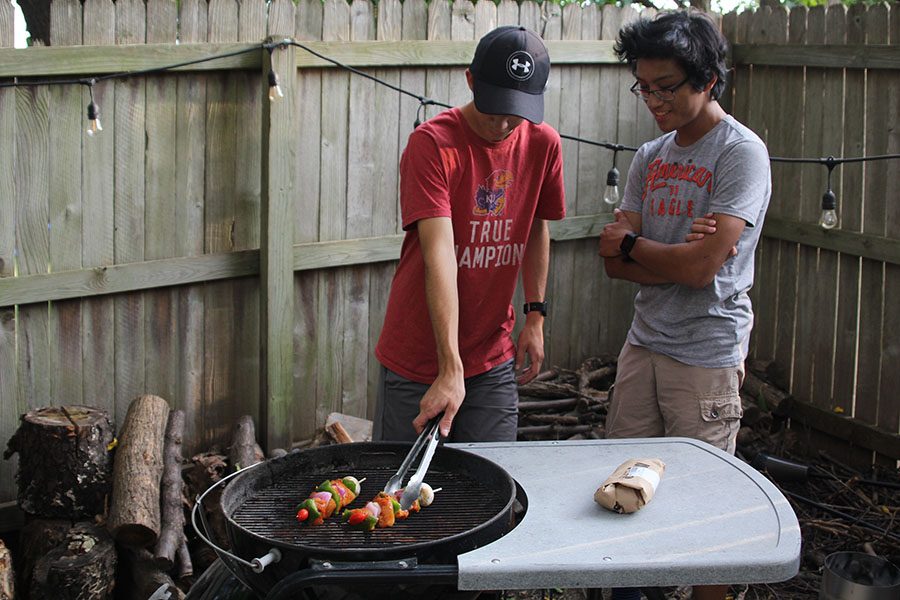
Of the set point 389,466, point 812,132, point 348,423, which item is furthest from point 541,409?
point 389,466

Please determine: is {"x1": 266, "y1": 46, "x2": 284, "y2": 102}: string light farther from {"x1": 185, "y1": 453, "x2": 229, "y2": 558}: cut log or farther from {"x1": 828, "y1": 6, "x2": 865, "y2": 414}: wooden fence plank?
{"x1": 828, "y1": 6, "x2": 865, "y2": 414}: wooden fence plank

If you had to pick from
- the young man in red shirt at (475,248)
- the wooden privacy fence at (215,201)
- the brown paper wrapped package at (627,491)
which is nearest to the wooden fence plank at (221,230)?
the wooden privacy fence at (215,201)

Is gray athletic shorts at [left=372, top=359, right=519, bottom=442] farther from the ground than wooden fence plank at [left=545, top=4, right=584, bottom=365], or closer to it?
closer to it

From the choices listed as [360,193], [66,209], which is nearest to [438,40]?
[360,193]

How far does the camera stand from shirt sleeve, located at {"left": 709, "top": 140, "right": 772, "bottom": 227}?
337 centimetres

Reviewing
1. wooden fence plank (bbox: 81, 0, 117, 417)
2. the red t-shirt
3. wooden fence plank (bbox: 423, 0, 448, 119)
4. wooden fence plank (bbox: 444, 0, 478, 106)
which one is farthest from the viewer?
wooden fence plank (bbox: 444, 0, 478, 106)

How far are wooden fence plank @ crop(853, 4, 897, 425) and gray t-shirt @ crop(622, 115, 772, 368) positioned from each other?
7.32 feet

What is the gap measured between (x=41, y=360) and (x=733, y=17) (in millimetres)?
4196

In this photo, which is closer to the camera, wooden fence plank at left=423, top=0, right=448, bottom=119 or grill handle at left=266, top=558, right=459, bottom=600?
Answer: grill handle at left=266, top=558, right=459, bottom=600

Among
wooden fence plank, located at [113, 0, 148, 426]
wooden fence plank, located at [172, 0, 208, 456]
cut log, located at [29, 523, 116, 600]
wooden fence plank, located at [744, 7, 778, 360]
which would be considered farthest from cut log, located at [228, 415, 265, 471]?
wooden fence plank, located at [744, 7, 778, 360]

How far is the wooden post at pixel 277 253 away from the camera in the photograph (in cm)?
479

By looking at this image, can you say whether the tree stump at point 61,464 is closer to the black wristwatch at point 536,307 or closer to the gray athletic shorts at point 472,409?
the gray athletic shorts at point 472,409

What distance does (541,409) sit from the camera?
5.78 metres

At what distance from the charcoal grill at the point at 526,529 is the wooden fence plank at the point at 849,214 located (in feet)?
9.74
